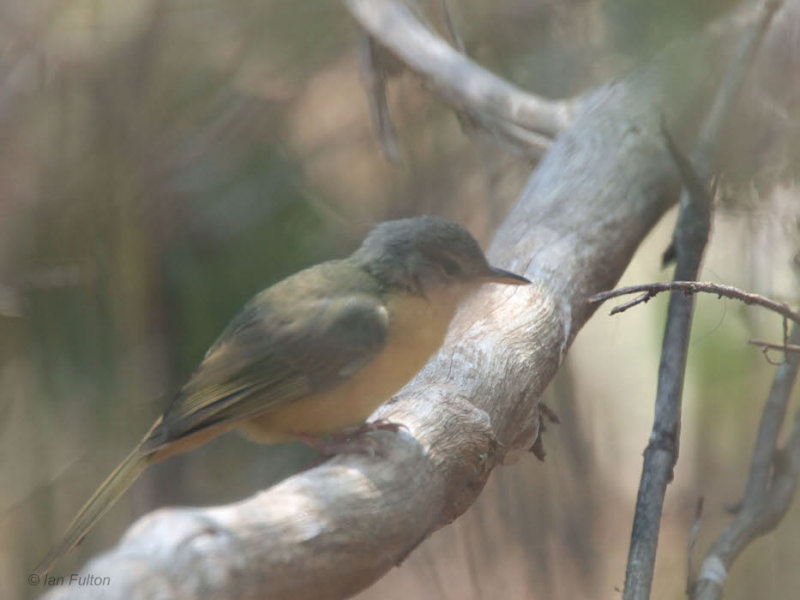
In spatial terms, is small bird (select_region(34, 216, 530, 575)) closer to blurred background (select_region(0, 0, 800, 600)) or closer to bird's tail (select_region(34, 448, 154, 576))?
bird's tail (select_region(34, 448, 154, 576))

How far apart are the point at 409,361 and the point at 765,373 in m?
2.43

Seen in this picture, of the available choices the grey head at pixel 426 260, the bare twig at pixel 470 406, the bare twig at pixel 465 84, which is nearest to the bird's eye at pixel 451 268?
the grey head at pixel 426 260

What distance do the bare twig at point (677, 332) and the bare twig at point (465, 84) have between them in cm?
75

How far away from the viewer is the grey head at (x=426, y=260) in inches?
119

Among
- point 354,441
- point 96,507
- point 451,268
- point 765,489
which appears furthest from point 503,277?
point 96,507

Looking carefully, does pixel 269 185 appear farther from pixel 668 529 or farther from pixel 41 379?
pixel 668 529

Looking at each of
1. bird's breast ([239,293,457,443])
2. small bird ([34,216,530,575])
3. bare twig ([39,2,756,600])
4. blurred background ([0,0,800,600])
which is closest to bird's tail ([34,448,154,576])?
small bird ([34,216,530,575])

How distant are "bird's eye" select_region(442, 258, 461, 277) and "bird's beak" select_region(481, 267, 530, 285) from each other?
3.4 inches

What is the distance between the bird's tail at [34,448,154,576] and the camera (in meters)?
2.51

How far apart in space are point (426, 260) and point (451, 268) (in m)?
0.08

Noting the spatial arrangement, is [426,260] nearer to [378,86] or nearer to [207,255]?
[378,86]

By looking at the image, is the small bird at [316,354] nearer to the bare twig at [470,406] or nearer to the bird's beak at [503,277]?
the bird's beak at [503,277]

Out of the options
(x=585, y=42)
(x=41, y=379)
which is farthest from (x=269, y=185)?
(x=585, y=42)

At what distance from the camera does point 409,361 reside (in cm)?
274
